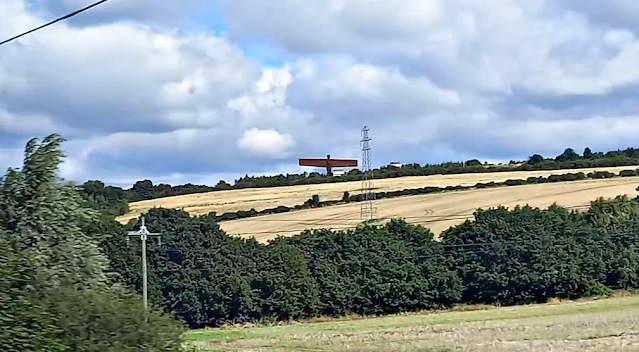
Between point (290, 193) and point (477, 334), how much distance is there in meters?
44.4

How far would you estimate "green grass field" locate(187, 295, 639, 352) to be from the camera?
128ft

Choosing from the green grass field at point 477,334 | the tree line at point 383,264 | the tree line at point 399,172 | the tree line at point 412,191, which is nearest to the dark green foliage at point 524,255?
the tree line at point 383,264

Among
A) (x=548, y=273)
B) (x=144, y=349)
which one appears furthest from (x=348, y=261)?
(x=144, y=349)

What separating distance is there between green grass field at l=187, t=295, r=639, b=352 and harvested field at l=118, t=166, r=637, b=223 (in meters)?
19.6

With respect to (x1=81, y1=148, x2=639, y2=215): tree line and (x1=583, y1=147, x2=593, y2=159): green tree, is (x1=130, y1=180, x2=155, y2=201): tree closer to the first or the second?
(x1=81, y1=148, x2=639, y2=215): tree line

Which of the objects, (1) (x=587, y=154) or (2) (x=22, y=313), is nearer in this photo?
(2) (x=22, y=313)

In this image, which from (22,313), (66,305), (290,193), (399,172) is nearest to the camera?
(22,313)

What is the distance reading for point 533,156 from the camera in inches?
4220

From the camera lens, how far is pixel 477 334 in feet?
147

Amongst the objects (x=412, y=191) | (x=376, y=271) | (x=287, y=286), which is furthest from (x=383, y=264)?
(x=412, y=191)

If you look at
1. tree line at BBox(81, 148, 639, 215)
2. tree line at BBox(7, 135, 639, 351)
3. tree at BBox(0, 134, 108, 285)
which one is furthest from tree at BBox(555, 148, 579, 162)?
tree at BBox(0, 134, 108, 285)

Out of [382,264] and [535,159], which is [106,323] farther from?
[535,159]

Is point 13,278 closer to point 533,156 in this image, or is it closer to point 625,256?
point 625,256

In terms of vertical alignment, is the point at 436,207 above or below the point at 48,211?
below
